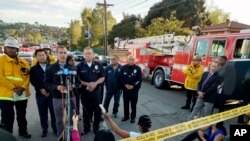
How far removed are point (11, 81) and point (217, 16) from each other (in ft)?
144

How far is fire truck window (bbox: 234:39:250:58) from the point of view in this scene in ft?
26.4

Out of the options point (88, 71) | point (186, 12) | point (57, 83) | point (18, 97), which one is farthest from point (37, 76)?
point (186, 12)

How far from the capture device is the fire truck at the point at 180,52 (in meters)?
8.50

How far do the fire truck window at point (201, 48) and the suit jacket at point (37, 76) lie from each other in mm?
5797

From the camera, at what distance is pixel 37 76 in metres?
5.74

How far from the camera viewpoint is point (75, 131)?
9.04 feet

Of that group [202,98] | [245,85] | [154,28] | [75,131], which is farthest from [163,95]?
[154,28]

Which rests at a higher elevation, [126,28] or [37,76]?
→ [126,28]

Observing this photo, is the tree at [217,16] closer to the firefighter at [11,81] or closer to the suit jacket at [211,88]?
the suit jacket at [211,88]

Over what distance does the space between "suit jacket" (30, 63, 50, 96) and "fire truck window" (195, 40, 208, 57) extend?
5.80m

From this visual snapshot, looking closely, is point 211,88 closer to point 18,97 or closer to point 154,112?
point 154,112

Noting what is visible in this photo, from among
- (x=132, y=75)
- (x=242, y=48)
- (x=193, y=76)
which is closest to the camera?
(x=132, y=75)

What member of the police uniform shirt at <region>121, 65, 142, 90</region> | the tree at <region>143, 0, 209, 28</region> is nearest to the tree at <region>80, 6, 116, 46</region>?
the tree at <region>143, 0, 209, 28</region>

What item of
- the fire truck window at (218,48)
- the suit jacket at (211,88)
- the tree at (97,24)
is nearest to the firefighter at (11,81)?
the suit jacket at (211,88)
